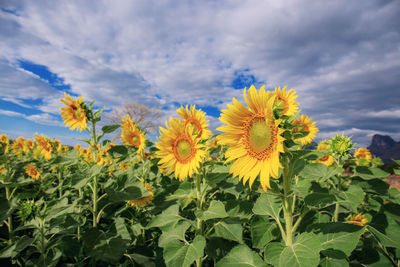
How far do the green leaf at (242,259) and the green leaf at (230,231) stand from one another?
0.46 ft

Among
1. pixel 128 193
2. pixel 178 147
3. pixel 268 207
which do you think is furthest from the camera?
pixel 178 147

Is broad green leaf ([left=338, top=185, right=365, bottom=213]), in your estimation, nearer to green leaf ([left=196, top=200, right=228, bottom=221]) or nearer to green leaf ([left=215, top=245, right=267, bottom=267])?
green leaf ([left=215, top=245, right=267, bottom=267])

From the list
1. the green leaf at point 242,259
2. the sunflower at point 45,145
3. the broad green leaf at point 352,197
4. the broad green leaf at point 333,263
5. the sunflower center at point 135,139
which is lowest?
the broad green leaf at point 333,263

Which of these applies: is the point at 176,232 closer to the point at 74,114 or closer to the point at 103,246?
the point at 103,246

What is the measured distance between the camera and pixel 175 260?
1.84m

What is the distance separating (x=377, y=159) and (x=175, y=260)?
4.72 metres

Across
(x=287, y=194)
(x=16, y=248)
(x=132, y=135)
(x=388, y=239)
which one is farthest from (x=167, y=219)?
(x=388, y=239)

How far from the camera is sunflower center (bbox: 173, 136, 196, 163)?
2443 millimetres

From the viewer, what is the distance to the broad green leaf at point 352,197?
1831mm

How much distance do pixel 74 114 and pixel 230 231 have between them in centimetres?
244

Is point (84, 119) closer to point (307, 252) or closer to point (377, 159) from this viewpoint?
point (307, 252)

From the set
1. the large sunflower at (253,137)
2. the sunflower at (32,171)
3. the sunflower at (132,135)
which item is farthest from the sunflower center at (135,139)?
the sunflower at (32,171)

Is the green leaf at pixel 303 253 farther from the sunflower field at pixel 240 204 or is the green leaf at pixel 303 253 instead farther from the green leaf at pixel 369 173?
the green leaf at pixel 369 173

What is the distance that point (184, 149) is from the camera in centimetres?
247
